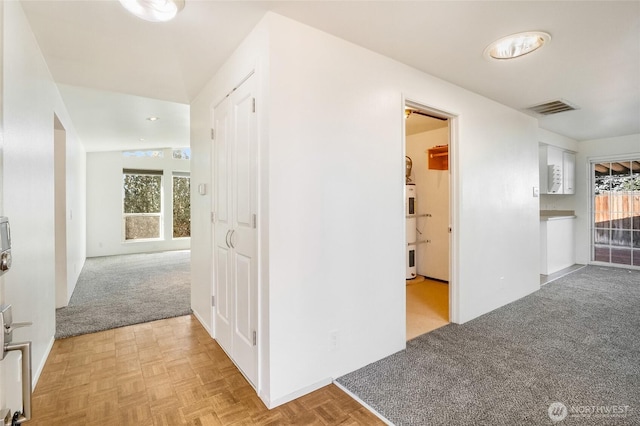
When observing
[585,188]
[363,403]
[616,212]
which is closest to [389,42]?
[363,403]

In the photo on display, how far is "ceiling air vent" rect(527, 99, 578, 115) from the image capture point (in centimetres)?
345

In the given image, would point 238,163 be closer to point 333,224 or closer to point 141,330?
point 333,224

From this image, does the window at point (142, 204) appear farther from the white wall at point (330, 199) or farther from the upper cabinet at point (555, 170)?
the upper cabinet at point (555, 170)

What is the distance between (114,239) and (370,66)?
23.7 ft

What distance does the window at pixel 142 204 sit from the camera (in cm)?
740

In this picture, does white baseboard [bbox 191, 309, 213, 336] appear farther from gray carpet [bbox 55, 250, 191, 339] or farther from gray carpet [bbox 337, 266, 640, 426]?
gray carpet [bbox 337, 266, 640, 426]

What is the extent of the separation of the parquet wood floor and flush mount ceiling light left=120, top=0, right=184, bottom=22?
2.24m

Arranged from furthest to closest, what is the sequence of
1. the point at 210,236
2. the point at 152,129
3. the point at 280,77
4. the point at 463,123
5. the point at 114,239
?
the point at 114,239 → the point at 152,129 → the point at 463,123 → the point at 210,236 → the point at 280,77

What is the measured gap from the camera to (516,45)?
Result: 2.26 meters

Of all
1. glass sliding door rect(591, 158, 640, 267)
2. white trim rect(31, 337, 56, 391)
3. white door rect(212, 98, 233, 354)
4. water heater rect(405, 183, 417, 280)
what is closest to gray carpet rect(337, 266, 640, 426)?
white door rect(212, 98, 233, 354)

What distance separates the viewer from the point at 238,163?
88.1 inches

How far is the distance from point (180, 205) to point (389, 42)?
23.7ft

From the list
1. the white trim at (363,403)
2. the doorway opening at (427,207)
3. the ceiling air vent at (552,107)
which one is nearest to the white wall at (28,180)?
the white trim at (363,403)

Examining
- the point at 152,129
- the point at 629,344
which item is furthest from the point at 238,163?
the point at 152,129
